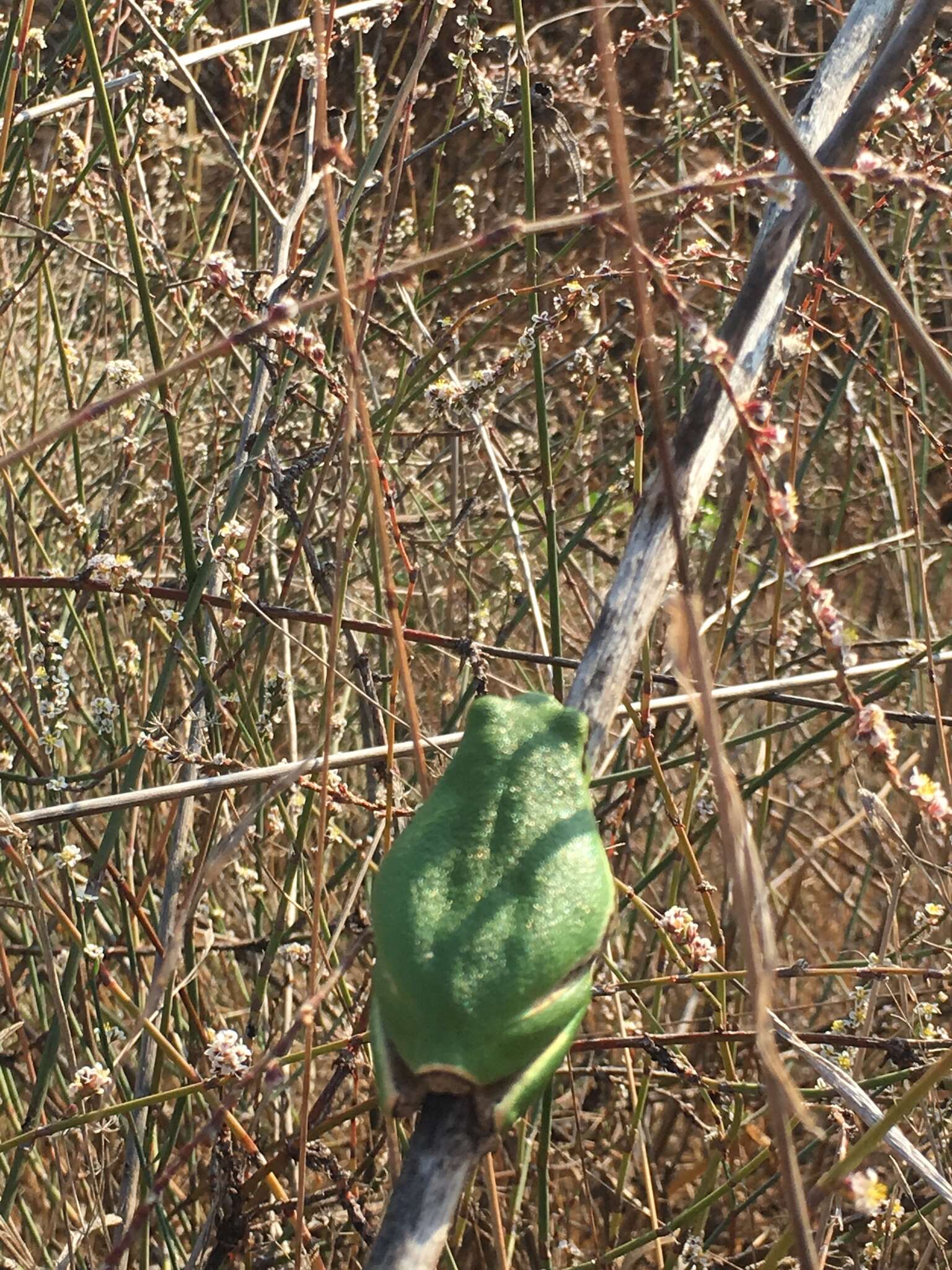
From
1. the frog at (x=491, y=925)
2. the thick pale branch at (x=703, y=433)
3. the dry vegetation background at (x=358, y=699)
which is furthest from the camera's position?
the dry vegetation background at (x=358, y=699)

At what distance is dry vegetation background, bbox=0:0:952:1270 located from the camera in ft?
3.63

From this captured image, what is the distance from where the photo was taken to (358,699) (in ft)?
6.44

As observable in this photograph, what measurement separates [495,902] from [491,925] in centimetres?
2

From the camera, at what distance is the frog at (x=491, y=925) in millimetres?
564

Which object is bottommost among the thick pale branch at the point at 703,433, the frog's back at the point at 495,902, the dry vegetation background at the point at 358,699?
the dry vegetation background at the point at 358,699

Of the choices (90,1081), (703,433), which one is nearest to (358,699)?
(90,1081)

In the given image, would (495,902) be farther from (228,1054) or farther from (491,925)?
(228,1054)

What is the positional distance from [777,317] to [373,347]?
2.54 m

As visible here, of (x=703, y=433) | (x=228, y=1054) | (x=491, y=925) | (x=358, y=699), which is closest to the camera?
(x=491, y=925)

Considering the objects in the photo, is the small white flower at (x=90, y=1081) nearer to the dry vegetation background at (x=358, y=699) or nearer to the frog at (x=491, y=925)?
the dry vegetation background at (x=358, y=699)

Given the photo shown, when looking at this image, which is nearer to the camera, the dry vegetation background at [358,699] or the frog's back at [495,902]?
the frog's back at [495,902]

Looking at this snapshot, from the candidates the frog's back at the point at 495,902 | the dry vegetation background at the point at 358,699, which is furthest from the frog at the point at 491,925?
the dry vegetation background at the point at 358,699

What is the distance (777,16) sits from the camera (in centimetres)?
382

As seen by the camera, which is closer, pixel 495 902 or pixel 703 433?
pixel 495 902
